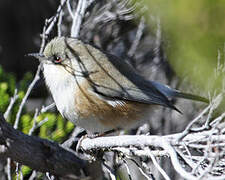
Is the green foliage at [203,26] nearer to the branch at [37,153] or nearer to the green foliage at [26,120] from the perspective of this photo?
the branch at [37,153]

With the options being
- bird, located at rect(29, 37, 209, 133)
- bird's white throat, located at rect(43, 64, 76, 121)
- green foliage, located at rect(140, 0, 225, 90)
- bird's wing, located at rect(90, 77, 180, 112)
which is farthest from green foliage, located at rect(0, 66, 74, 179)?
green foliage, located at rect(140, 0, 225, 90)

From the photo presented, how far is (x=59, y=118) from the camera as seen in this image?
16.3 feet

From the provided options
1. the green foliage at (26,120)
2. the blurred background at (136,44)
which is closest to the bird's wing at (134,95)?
Result: the blurred background at (136,44)

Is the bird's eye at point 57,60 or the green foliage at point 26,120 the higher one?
the bird's eye at point 57,60

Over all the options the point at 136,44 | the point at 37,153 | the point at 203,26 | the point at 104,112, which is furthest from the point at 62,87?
the point at 136,44

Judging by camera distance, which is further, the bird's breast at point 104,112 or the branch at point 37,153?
the bird's breast at point 104,112

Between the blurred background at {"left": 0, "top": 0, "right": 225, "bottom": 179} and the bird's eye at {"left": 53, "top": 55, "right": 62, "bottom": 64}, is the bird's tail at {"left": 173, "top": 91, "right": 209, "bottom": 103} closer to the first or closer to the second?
the blurred background at {"left": 0, "top": 0, "right": 225, "bottom": 179}

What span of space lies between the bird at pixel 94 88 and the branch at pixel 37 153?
0.80 m

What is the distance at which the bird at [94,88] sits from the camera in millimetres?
4176

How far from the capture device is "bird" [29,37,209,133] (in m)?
4.18

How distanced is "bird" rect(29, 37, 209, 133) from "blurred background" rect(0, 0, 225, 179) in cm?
39

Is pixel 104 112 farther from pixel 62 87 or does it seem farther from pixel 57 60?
pixel 57 60

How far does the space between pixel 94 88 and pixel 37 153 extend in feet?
4.63

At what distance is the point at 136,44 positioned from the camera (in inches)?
223
